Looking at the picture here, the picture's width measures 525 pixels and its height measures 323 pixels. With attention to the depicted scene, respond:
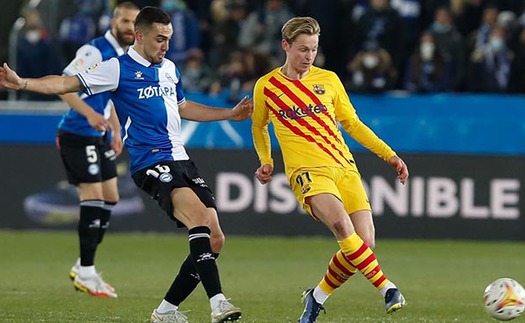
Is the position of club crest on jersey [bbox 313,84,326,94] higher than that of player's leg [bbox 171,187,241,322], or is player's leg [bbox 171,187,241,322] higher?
club crest on jersey [bbox 313,84,326,94]

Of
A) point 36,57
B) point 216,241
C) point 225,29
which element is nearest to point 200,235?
point 216,241

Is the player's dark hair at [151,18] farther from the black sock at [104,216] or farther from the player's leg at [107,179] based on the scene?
the black sock at [104,216]

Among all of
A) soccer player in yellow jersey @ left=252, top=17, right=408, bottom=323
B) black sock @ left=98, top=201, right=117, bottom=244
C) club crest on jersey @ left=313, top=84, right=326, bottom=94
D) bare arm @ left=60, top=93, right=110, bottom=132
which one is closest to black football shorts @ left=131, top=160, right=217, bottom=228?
soccer player in yellow jersey @ left=252, top=17, right=408, bottom=323

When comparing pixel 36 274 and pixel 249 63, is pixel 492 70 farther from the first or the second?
pixel 36 274

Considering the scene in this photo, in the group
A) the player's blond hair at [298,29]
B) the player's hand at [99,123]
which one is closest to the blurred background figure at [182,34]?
the player's hand at [99,123]

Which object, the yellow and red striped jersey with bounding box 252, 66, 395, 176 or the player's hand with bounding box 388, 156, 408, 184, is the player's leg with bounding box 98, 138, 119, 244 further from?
the player's hand with bounding box 388, 156, 408, 184

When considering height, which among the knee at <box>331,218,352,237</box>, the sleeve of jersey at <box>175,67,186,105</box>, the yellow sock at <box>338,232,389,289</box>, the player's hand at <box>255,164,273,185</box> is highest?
the sleeve of jersey at <box>175,67,186,105</box>

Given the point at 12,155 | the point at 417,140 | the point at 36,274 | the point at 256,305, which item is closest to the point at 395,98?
the point at 417,140

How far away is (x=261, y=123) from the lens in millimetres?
8906

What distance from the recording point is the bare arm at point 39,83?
317 inches

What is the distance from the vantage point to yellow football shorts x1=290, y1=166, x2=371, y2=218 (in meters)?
8.47

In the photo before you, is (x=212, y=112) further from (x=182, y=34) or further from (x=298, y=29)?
(x=182, y=34)

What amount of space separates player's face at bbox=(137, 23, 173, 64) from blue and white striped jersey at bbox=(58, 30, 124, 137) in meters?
2.29

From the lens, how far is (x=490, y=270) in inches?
534
